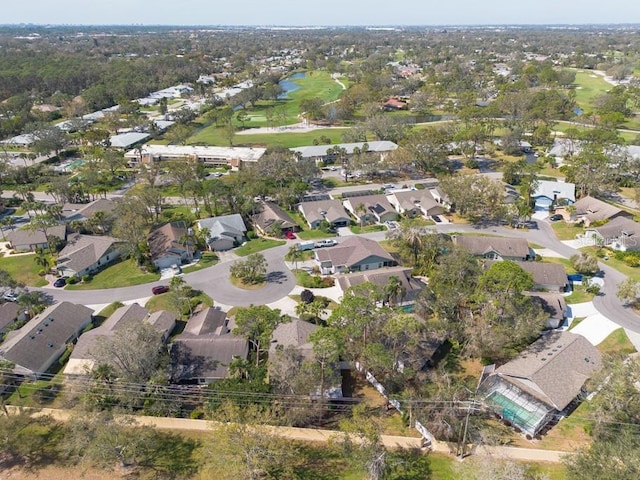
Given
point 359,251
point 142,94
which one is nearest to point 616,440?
point 359,251

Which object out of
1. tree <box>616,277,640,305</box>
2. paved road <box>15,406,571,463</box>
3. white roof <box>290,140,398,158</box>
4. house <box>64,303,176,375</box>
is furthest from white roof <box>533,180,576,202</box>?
house <box>64,303,176,375</box>

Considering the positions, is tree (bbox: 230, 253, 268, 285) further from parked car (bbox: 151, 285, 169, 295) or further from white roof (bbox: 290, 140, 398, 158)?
white roof (bbox: 290, 140, 398, 158)

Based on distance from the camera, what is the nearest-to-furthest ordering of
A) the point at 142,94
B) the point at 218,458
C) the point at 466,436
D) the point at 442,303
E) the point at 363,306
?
the point at 218,458 → the point at 466,436 → the point at 363,306 → the point at 442,303 → the point at 142,94

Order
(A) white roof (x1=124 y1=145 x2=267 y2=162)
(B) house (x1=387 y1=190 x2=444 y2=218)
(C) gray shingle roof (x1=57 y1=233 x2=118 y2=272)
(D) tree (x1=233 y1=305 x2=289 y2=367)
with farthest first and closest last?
1. (A) white roof (x1=124 y1=145 x2=267 y2=162)
2. (B) house (x1=387 y1=190 x2=444 y2=218)
3. (C) gray shingle roof (x1=57 y1=233 x2=118 y2=272)
4. (D) tree (x1=233 y1=305 x2=289 y2=367)

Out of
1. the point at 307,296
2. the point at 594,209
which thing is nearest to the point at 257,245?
the point at 307,296

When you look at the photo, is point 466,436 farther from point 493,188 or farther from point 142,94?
point 142,94

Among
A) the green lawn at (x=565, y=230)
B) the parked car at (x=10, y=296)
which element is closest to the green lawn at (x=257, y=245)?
the parked car at (x=10, y=296)

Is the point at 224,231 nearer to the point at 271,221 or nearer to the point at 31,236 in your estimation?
the point at 271,221
